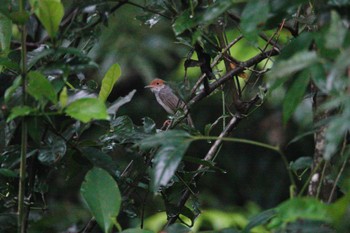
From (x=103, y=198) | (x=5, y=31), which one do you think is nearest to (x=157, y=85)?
(x=5, y=31)

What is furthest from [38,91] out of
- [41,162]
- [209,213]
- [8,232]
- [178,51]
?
[178,51]

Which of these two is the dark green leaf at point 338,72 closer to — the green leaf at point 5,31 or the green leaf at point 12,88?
the green leaf at point 12,88

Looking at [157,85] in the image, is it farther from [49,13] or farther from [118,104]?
[49,13]

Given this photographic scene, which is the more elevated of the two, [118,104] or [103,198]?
[118,104]

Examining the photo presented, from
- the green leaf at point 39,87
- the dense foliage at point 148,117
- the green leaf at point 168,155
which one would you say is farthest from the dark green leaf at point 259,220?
the green leaf at point 39,87

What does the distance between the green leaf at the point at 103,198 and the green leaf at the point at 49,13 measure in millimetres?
274

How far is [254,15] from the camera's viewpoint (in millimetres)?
1226

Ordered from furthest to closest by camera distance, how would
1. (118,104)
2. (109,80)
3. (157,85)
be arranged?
(157,85) → (109,80) → (118,104)

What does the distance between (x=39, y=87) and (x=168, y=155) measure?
0.26 m

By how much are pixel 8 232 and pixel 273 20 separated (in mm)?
708

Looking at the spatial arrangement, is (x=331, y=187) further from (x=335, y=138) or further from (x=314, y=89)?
(x=335, y=138)

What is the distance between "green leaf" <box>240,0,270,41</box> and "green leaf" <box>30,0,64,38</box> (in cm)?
34

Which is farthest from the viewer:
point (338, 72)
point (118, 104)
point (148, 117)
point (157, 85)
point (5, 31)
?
point (157, 85)

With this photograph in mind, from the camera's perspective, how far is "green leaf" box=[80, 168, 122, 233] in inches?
53.1
